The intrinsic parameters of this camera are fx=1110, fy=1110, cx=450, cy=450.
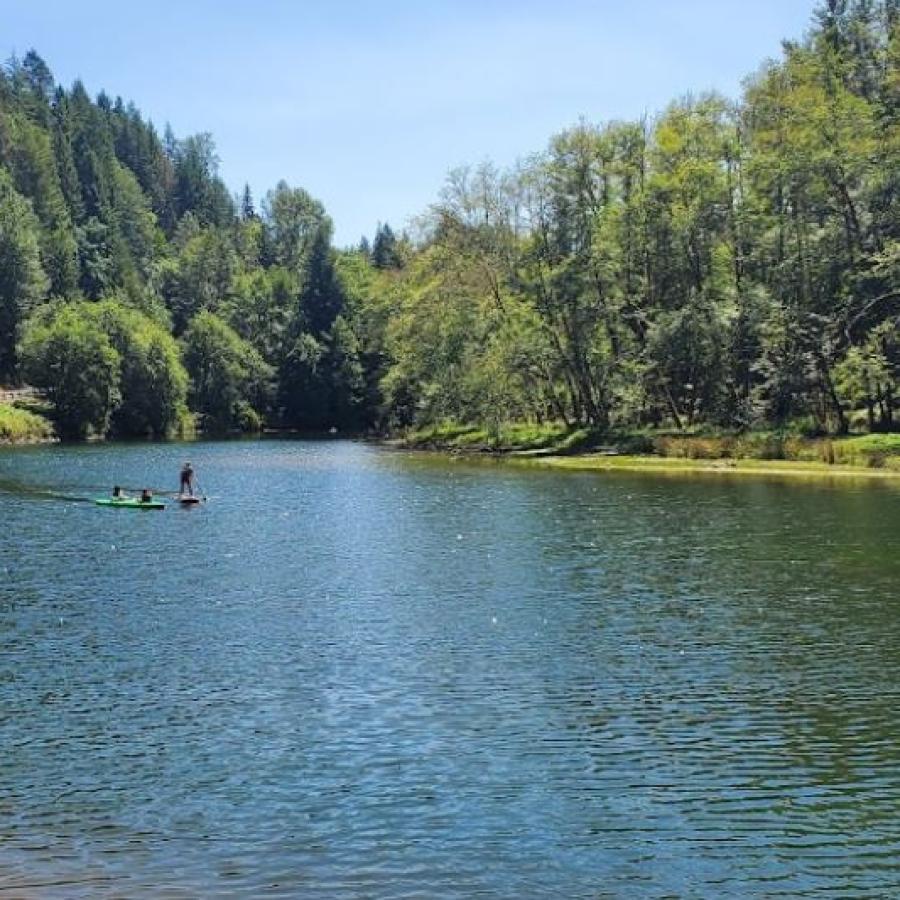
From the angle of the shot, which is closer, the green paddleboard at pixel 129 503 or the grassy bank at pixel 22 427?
the green paddleboard at pixel 129 503

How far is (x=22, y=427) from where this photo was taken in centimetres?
12769

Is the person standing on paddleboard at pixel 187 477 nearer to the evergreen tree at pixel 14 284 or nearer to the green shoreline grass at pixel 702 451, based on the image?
the green shoreline grass at pixel 702 451

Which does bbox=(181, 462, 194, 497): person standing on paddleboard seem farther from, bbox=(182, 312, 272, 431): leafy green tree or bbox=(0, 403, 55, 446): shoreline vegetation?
bbox=(182, 312, 272, 431): leafy green tree

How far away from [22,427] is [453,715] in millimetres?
117652

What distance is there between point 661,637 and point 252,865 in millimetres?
15522

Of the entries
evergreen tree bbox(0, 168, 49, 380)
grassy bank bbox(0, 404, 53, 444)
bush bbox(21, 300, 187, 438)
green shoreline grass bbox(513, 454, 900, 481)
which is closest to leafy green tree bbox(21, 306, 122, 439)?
bush bbox(21, 300, 187, 438)

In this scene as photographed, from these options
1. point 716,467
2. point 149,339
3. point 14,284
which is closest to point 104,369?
point 149,339

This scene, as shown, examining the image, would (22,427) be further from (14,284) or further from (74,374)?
(14,284)

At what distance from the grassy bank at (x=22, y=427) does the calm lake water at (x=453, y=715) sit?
280 feet

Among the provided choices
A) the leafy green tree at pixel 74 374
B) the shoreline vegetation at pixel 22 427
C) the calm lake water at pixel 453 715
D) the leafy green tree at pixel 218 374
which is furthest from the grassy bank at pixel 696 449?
the leafy green tree at pixel 218 374

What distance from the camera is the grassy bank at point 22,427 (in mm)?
124500

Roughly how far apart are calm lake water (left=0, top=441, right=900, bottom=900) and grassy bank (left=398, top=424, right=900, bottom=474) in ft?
95.8

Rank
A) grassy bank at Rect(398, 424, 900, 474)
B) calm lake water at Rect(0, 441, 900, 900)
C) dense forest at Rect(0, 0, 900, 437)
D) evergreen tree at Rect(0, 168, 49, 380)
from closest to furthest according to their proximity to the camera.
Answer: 1. calm lake water at Rect(0, 441, 900, 900)
2. grassy bank at Rect(398, 424, 900, 474)
3. dense forest at Rect(0, 0, 900, 437)
4. evergreen tree at Rect(0, 168, 49, 380)

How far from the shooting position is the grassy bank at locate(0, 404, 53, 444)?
408 ft
